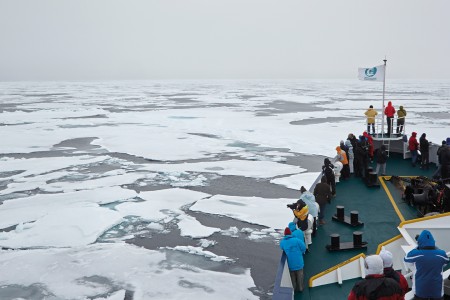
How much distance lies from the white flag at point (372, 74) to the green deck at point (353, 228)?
2.87 meters

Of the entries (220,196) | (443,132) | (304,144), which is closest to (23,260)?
(220,196)

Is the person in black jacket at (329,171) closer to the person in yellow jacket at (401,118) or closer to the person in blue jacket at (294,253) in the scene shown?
the person in blue jacket at (294,253)

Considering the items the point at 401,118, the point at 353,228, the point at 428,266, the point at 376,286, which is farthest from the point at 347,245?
the point at 401,118

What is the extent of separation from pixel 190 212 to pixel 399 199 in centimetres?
599

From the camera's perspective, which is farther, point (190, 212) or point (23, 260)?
point (190, 212)

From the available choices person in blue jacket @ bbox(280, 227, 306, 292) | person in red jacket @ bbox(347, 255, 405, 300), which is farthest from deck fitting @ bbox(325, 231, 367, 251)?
person in red jacket @ bbox(347, 255, 405, 300)

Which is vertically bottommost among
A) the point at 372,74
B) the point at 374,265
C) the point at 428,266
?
the point at 428,266

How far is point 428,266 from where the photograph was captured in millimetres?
3299

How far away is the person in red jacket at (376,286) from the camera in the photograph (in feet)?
8.86

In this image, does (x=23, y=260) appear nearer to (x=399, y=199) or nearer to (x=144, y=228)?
(x=144, y=228)

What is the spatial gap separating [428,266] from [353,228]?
3.38 metres

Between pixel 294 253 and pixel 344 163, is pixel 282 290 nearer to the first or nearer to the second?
pixel 294 253

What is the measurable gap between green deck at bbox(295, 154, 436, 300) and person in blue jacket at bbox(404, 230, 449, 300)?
4.60 feet

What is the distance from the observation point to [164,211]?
39.2ft
